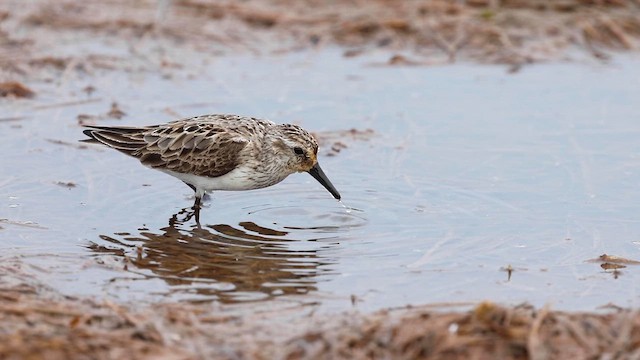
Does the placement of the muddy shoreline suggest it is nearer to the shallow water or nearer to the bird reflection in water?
the shallow water

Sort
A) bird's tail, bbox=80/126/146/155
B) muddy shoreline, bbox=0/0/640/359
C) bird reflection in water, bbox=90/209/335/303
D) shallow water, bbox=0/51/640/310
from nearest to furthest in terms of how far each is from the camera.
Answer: muddy shoreline, bbox=0/0/640/359 < bird reflection in water, bbox=90/209/335/303 < shallow water, bbox=0/51/640/310 < bird's tail, bbox=80/126/146/155

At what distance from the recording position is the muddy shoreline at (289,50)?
6766 mm

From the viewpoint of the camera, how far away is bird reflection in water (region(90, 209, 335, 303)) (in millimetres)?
8023

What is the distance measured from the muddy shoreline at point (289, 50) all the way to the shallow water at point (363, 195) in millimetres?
360

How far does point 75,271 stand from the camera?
824 cm

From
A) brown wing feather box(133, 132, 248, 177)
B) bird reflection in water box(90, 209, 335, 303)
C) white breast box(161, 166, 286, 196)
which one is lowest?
bird reflection in water box(90, 209, 335, 303)

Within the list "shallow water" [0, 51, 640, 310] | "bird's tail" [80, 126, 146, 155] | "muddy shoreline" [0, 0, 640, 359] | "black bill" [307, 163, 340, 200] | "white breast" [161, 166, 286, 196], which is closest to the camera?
"muddy shoreline" [0, 0, 640, 359]

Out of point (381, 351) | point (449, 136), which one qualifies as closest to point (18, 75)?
point (449, 136)

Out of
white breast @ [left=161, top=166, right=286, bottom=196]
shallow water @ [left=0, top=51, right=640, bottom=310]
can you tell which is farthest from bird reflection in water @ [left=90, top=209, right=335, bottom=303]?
white breast @ [left=161, top=166, right=286, bottom=196]

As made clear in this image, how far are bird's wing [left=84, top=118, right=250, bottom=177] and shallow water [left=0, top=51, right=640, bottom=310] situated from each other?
0.40 metres

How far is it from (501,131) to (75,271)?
537 cm

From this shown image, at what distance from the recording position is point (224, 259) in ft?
28.6

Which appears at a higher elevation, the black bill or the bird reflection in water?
the black bill

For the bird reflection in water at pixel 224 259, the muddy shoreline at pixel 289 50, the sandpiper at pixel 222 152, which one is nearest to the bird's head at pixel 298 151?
the sandpiper at pixel 222 152
